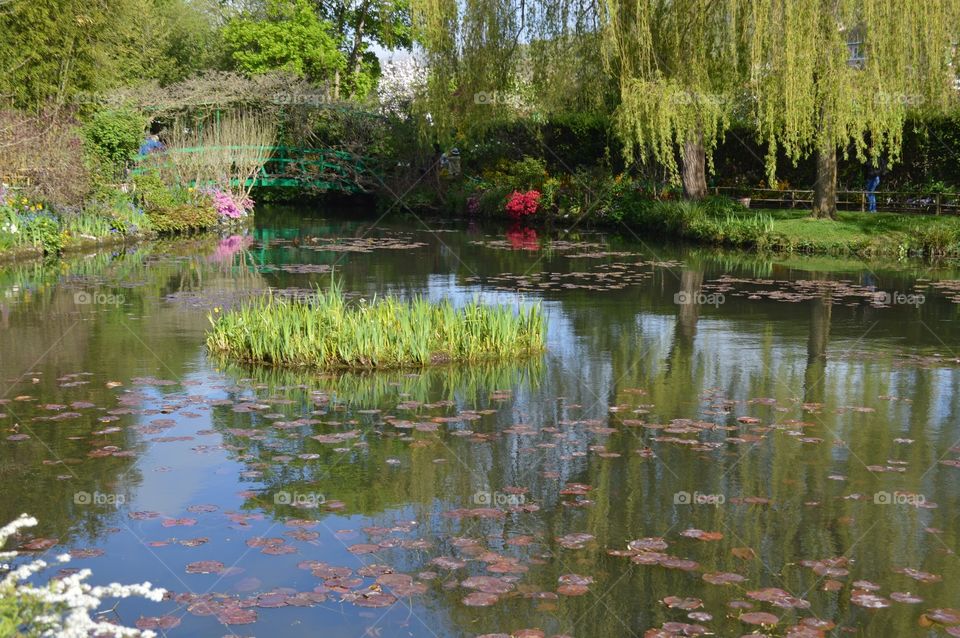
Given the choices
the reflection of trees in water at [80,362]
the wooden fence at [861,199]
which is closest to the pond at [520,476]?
the reflection of trees in water at [80,362]

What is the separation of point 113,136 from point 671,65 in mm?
13665

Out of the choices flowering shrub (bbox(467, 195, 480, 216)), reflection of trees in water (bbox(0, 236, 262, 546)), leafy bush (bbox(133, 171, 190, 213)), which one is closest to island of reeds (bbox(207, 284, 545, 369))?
reflection of trees in water (bbox(0, 236, 262, 546))

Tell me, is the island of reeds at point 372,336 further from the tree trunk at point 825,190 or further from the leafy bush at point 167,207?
the leafy bush at point 167,207

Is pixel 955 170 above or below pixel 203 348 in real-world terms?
above

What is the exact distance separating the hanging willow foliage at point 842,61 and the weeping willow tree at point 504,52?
5.04m

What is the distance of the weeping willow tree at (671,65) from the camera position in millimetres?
21688

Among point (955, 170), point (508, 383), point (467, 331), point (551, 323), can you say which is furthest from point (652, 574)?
point (955, 170)

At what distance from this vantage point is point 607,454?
26.3ft

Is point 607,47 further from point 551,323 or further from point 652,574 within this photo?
point 652,574

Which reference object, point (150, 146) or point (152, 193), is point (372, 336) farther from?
point (150, 146)

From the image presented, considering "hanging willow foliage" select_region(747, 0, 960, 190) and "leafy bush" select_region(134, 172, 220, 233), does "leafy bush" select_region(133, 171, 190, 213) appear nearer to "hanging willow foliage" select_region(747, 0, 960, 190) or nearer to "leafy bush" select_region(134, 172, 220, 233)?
"leafy bush" select_region(134, 172, 220, 233)

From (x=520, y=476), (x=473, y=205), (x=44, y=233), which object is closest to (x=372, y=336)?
(x=520, y=476)

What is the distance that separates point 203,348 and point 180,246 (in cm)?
1311

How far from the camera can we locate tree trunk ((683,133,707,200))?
26516mm
